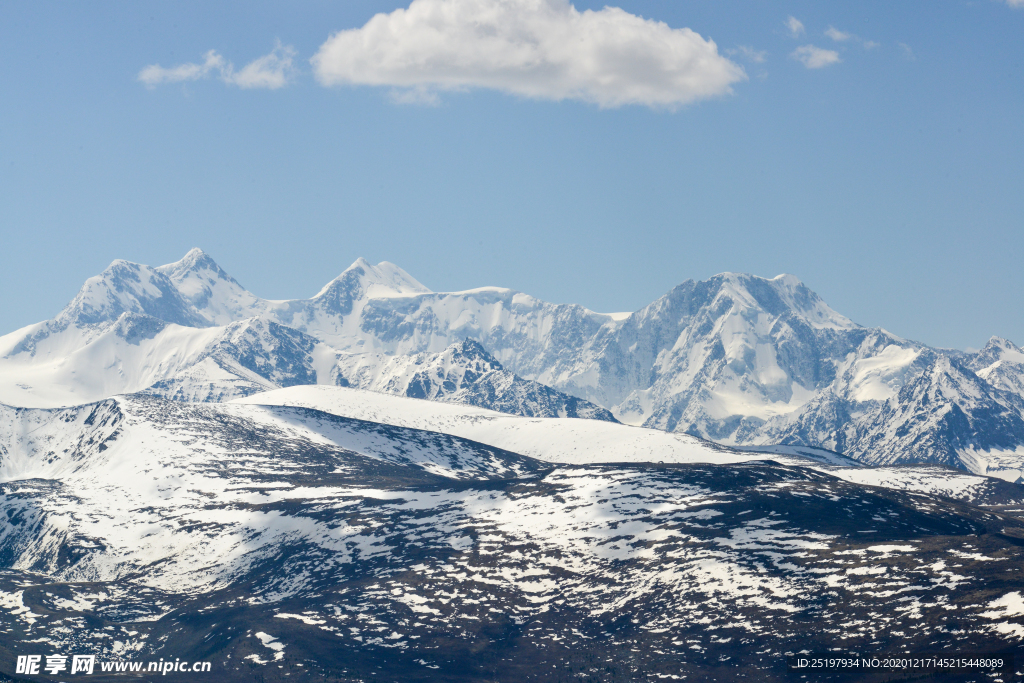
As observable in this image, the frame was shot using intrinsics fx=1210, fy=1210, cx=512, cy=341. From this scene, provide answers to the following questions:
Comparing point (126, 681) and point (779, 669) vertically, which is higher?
point (779, 669)

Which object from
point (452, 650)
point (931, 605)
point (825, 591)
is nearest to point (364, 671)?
point (452, 650)

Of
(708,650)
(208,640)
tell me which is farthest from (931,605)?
(208,640)

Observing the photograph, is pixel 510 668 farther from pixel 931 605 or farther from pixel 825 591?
pixel 931 605

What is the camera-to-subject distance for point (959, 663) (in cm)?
14475

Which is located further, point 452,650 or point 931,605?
point 452,650

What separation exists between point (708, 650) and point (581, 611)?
28.7m

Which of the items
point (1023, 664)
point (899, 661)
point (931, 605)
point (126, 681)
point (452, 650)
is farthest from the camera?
point (452, 650)

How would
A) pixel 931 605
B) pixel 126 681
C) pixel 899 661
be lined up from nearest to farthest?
pixel 899 661 → pixel 931 605 → pixel 126 681

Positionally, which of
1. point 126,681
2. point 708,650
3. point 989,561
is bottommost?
point 126,681

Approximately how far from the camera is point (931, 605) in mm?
164625

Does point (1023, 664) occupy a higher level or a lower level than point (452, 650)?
higher

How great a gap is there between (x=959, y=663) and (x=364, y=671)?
83.1 m

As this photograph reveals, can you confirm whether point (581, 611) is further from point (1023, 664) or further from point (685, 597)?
point (1023, 664)

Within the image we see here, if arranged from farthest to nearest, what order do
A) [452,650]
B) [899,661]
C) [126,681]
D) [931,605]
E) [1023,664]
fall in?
[452,650]
[126,681]
[931,605]
[899,661]
[1023,664]
